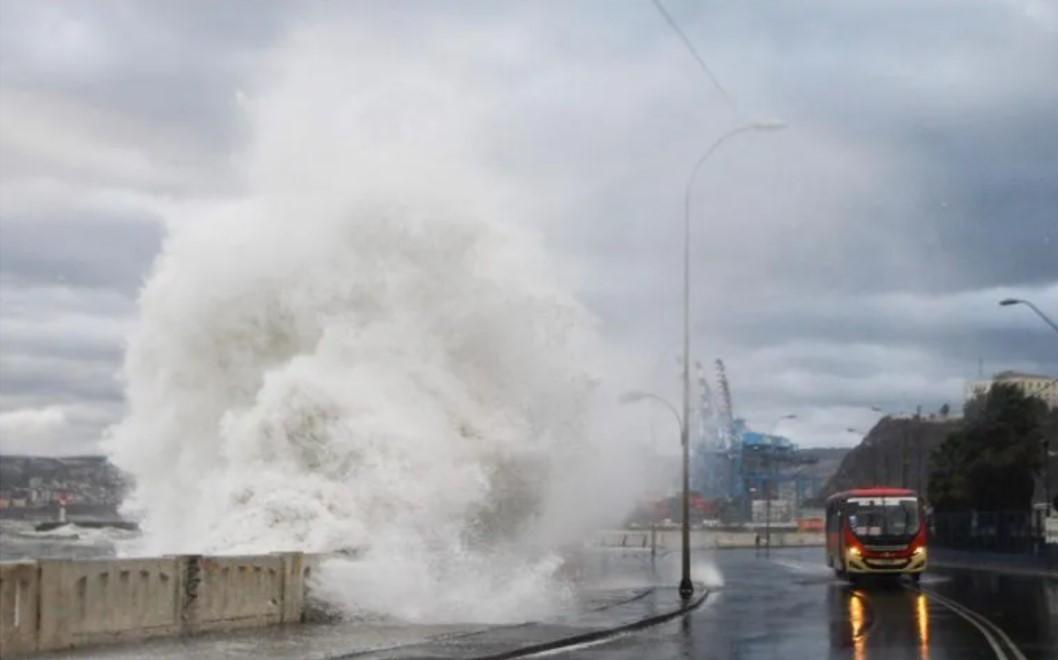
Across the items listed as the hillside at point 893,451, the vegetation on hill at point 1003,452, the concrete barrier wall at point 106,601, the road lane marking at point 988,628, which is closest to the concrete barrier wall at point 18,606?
the concrete barrier wall at point 106,601

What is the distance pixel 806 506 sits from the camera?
555 ft

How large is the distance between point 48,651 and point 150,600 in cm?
236

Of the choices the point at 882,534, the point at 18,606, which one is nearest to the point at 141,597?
the point at 18,606

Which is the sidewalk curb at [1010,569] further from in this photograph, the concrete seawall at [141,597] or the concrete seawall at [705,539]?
the concrete seawall at [141,597]

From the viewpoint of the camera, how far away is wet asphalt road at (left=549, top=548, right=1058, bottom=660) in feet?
63.2

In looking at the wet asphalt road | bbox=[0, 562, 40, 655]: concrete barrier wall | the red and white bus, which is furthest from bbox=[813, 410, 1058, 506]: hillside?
bbox=[0, 562, 40, 655]: concrete barrier wall

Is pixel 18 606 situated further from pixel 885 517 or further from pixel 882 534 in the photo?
pixel 885 517

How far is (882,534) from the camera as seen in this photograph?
4078cm

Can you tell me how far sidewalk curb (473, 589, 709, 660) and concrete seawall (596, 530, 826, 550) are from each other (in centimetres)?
6086

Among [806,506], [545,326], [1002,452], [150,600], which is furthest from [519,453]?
[806,506]

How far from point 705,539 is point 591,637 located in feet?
277

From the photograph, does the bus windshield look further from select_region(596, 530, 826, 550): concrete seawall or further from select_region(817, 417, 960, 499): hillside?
select_region(817, 417, 960, 499): hillside

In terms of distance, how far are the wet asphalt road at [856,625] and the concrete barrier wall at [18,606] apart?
6.92m

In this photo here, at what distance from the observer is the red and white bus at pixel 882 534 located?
40.5m
